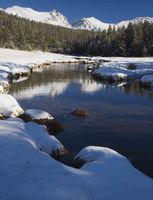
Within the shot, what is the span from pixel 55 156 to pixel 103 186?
472 centimetres

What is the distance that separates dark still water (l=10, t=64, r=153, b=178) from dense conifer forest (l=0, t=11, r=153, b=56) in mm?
58910

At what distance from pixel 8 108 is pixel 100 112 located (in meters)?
6.62

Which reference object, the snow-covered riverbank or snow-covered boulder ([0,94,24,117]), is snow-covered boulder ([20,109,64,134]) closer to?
snow-covered boulder ([0,94,24,117])

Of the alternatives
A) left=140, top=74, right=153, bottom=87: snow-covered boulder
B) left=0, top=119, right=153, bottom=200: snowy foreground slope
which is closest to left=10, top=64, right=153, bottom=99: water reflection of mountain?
left=140, top=74, right=153, bottom=87: snow-covered boulder

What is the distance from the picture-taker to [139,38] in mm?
95250

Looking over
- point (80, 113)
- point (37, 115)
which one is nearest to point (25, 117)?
point (37, 115)

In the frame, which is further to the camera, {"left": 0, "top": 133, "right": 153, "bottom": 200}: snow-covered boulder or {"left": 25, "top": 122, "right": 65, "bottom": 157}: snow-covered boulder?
{"left": 25, "top": 122, "right": 65, "bottom": 157}: snow-covered boulder

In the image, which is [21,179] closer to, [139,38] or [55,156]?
[55,156]

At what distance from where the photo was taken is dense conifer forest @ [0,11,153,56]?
9588cm

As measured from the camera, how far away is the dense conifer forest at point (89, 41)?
95875 mm

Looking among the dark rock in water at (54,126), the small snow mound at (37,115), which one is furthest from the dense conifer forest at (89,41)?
the dark rock in water at (54,126)

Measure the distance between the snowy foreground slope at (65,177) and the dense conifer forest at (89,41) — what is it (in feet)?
273

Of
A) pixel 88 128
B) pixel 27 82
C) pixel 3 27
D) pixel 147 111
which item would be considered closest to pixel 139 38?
pixel 3 27

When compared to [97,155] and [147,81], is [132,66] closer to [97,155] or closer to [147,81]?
[147,81]
